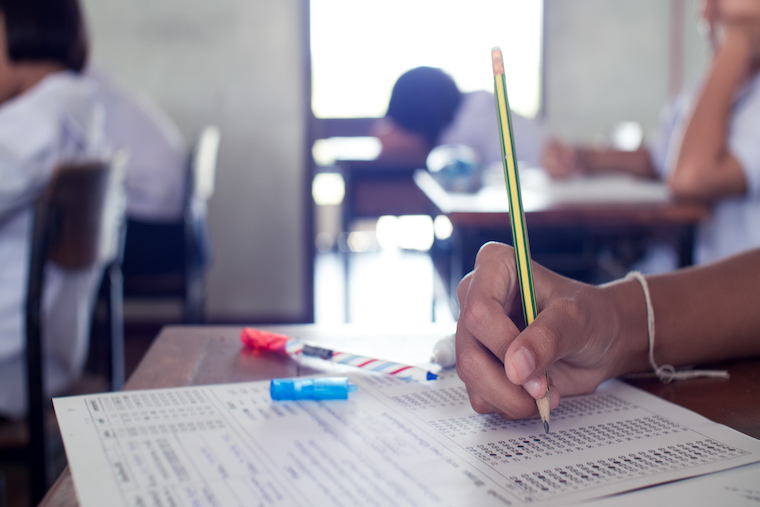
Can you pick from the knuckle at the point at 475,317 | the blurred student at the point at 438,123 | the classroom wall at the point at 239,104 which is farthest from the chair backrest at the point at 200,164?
the knuckle at the point at 475,317

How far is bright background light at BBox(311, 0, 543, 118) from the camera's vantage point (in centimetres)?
541

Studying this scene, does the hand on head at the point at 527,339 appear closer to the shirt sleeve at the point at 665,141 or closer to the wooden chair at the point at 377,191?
the shirt sleeve at the point at 665,141

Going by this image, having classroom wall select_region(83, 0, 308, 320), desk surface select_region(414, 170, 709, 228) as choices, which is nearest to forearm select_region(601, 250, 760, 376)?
desk surface select_region(414, 170, 709, 228)

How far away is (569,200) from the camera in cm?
151

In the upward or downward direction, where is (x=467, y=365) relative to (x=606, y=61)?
downward

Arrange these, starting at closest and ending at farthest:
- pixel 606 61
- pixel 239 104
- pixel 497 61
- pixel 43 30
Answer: pixel 497 61 < pixel 43 30 < pixel 239 104 < pixel 606 61

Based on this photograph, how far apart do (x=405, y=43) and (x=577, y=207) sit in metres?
4.51

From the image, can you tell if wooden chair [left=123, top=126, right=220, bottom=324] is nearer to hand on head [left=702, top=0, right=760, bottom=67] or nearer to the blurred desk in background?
the blurred desk in background

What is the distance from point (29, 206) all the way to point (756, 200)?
64.1 inches

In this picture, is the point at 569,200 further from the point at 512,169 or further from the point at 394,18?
the point at 394,18

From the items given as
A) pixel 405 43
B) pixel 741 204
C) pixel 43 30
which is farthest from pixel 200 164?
pixel 405 43

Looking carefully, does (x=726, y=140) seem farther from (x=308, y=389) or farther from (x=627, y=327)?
(x=308, y=389)

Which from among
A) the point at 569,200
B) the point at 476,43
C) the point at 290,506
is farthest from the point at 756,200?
the point at 476,43

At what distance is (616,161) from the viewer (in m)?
2.12
